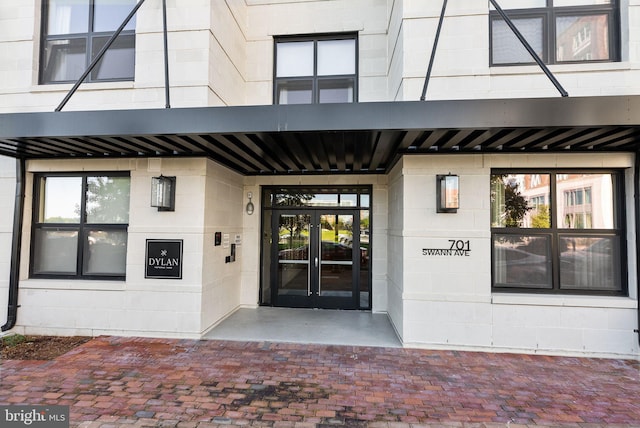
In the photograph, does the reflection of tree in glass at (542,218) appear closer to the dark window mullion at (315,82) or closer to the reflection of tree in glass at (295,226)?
the reflection of tree in glass at (295,226)

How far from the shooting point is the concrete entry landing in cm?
516

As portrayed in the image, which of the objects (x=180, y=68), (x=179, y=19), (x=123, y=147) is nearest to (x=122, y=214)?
(x=123, y=147)

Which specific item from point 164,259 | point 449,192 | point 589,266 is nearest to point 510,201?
point 449,192

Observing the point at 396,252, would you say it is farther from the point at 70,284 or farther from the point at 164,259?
the point at 70,284

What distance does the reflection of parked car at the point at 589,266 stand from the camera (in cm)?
492

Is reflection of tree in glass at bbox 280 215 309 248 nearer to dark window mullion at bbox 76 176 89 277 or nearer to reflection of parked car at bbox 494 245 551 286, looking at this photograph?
dark window mullion at bbox 76 176 89 277

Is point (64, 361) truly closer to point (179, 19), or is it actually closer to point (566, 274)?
point (179, 19)

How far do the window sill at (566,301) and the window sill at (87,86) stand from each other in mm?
6670

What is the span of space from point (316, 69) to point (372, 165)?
93.6 inches

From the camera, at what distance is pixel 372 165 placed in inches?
249

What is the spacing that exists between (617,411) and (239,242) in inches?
241

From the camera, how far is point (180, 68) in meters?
5.20

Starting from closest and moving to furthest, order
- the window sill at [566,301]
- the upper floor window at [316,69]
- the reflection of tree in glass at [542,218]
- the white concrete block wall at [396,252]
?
the window sill at [566,301]
the reflection of tree in glass at [542,218]
the white concrete block wall at [396,252]
the upper floor window at [316,69]

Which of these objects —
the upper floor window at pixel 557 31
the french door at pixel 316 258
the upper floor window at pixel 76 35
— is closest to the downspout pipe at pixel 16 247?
the upper floor window at pixel 76 35
